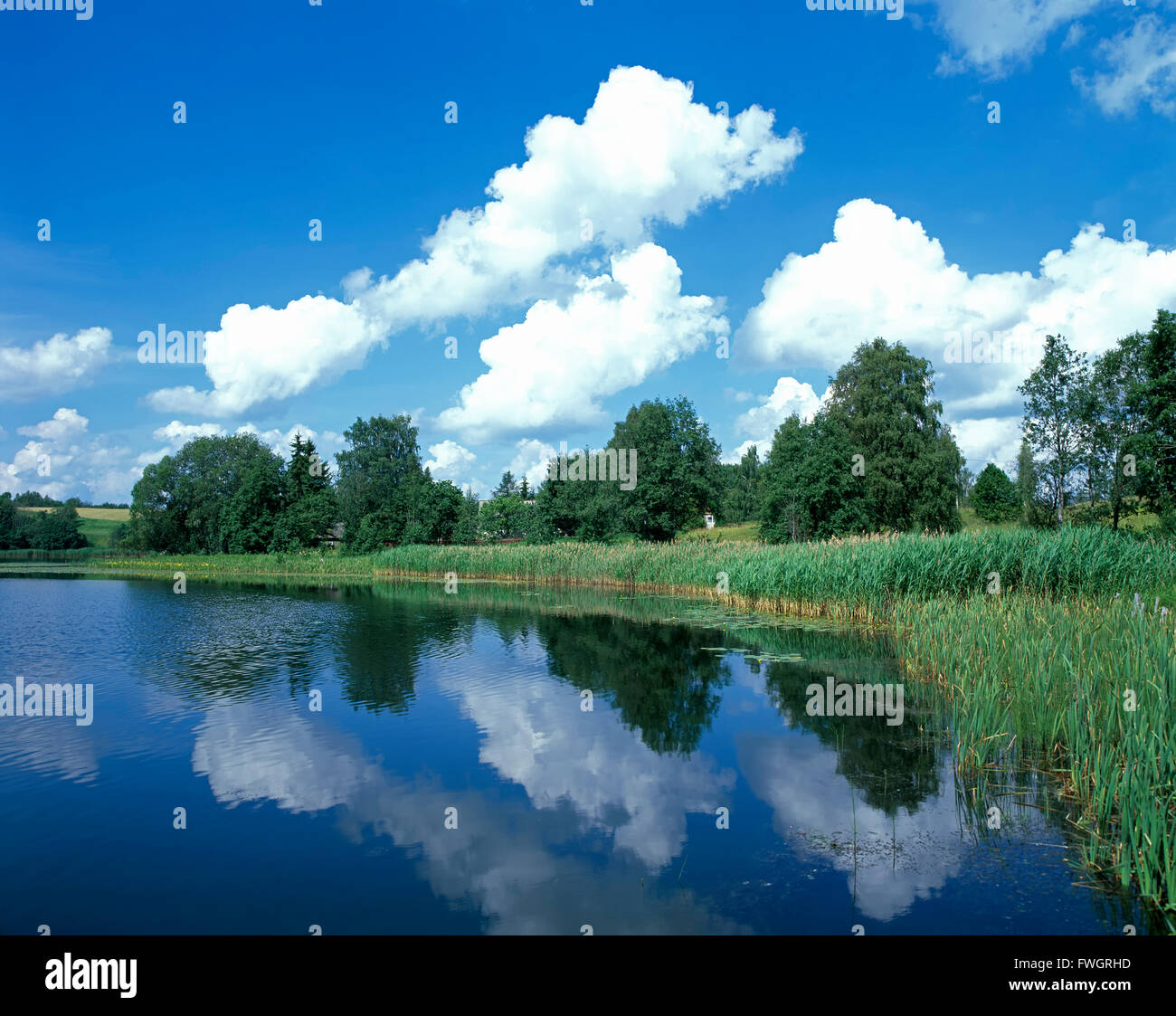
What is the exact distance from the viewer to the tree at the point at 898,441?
48.0 meters

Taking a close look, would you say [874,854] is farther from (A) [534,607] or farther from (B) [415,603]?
(B) [415,603]

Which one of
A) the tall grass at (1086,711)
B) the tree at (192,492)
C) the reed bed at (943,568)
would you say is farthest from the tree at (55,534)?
the tall grass at (1086,711)

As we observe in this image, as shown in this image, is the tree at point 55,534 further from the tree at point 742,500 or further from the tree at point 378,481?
the tree at point 742,500

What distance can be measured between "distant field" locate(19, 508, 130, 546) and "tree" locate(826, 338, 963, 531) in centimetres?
9270

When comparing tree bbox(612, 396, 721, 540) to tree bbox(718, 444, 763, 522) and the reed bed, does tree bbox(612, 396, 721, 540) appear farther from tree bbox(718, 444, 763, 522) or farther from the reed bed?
tree bbox(718, 444, 763, 522)

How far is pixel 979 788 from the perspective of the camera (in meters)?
8.13

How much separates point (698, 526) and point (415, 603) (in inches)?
2399

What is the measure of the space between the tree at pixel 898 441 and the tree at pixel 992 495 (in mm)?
6053

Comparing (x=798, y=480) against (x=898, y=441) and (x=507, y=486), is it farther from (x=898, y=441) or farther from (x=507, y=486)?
(x=507, y=486)

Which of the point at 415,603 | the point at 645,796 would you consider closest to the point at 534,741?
the point at 645,796

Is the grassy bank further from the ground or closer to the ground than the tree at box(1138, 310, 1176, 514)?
closer to the ground

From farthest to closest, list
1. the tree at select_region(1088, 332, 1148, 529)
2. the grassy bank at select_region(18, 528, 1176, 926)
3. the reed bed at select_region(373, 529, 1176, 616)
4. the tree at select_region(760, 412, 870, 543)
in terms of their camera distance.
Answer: the tree at select_region(760, 412, 870, 543)
the tree at select_region(1088, 332, 1148, 529)
the reed bed at select_region(373, 529, 1176, 616)
the grassy bank at select_region(18, 528, 1176, 926)

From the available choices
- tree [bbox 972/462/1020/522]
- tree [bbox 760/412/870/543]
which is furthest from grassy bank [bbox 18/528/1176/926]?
tree [bbox 972/462/1020/522]

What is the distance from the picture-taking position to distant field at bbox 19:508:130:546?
95.2 metres
